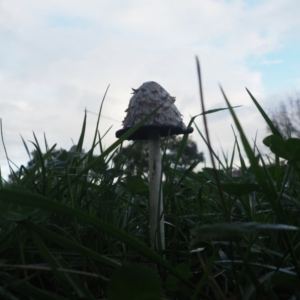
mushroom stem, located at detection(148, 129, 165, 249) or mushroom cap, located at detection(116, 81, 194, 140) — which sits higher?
mushroom cap, located at detection(116, 81, 194, 140)

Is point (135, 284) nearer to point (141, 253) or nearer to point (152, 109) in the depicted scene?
point (141, 253)

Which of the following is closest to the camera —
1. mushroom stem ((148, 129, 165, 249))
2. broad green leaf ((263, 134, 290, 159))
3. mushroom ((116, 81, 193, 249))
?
broad green leaf ((263, 134, 290, 159))

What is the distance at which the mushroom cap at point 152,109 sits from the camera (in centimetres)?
169

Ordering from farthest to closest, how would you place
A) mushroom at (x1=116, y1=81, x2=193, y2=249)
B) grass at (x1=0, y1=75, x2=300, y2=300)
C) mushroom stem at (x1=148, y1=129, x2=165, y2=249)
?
mushroom at (x1=116, y1=81, x2=193, y2=249)
mushroom stem at (x1=148, y1=129, x2=165, y2=249)
grass at (x1=0, y1=75, x2=300, y2=300)

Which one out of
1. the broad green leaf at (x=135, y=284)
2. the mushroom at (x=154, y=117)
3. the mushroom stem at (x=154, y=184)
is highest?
the mushroom at (x=154, y=117)

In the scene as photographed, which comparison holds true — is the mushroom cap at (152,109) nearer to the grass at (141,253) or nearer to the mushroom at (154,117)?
the mushroom at (154,117)

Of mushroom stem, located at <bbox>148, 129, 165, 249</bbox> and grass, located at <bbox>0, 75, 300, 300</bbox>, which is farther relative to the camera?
mushroom stem, located at <bbox>148, 129, 165, 249</bbox>

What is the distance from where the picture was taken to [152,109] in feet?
5.57

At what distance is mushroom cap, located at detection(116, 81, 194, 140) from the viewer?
5.54 ft

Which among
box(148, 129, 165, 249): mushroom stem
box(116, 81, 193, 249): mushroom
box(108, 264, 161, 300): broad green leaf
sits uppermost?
box(116, 81, 193, 249): mushroom

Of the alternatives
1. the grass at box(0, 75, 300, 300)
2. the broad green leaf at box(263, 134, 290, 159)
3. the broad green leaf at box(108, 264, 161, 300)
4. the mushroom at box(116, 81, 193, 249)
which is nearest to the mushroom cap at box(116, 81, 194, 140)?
the mushroom at box(116, 81, 193, 249)

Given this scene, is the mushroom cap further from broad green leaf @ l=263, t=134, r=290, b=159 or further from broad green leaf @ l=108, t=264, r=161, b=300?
broad green leaf @ l=108, t=264, r=161, b=300

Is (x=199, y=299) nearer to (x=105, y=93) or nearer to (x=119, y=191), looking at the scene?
(x=119, y=191)

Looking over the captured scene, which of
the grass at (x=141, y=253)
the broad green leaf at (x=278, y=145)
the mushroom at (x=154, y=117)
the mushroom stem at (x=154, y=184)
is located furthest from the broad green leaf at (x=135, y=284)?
the mushroom at (x=154, y=117)
